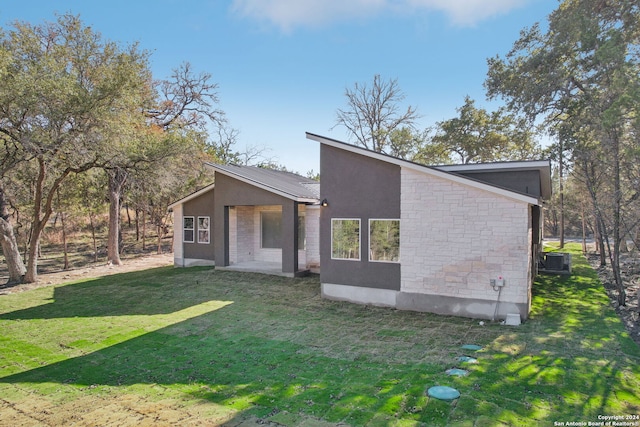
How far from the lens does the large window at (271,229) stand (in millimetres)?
16406

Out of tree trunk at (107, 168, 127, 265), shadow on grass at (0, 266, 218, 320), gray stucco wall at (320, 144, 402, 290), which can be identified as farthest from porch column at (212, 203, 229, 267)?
tree trunk at (107, 168, 127, 265)

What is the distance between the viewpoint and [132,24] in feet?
51.9

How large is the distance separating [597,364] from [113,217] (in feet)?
68.8

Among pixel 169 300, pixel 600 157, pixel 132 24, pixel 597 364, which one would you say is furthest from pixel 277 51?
pixel 597 364

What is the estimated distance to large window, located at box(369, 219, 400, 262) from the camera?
32.8 feet

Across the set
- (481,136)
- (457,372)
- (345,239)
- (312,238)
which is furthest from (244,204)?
(481,136)

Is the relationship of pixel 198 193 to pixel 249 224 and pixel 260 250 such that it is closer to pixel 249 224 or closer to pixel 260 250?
pixel 249 224

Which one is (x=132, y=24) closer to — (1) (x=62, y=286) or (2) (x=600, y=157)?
(1) (x=62, y=286)

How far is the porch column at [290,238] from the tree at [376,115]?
18935mm

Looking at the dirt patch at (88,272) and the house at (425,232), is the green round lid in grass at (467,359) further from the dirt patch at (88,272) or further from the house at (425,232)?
the dirt patch at (88,272)

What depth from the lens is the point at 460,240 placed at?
9.02 meters

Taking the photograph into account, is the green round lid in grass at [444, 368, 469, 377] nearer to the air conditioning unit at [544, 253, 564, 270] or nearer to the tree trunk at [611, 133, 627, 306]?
the tree trunk at [611, 133, 627, 306]

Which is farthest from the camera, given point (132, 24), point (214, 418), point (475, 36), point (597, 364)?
point (475, 36)

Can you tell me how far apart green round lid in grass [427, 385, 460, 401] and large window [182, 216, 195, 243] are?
14662mm
